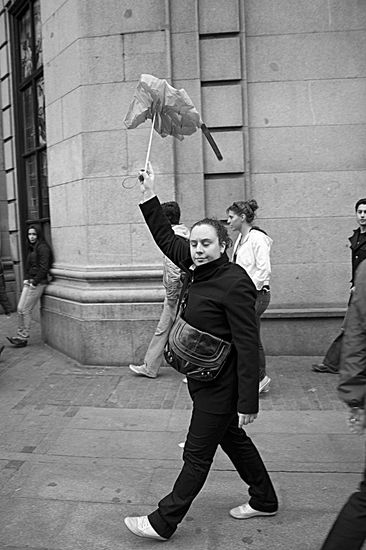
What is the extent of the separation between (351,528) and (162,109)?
3.11 metres

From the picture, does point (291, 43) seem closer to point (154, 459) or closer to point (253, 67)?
point (253, 67)

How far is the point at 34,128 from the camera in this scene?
999 centimetres

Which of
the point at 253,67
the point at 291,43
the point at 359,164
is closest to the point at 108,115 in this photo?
the point at 253,67

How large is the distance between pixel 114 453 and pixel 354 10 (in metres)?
5.61

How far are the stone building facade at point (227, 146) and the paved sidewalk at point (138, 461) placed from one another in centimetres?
77

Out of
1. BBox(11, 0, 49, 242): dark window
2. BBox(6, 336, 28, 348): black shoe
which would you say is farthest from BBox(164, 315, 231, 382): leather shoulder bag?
BBox(11, 0, 49, 242): dark window

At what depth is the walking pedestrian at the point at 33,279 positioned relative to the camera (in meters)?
8.52

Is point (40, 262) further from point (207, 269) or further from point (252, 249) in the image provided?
point (207, 269)

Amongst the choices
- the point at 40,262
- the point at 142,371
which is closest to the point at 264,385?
the point at 142,371

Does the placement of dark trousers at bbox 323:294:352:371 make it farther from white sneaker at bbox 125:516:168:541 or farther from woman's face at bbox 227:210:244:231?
white sneaker at bbox 125:516:168:541

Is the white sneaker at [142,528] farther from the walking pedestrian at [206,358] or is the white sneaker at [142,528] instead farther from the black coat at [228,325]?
the black coat at [228,325]

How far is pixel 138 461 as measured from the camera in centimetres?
461

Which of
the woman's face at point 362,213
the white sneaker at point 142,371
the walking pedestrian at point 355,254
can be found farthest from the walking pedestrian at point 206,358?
the white sneaker at point 142,371

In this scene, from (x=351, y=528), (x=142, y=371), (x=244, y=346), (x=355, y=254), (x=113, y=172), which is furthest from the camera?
(x=113, y=172)
